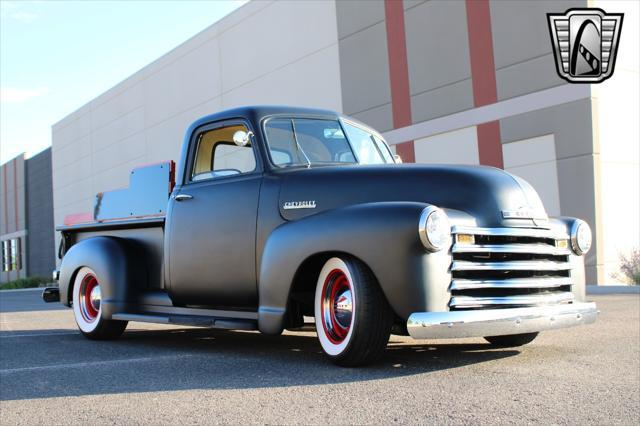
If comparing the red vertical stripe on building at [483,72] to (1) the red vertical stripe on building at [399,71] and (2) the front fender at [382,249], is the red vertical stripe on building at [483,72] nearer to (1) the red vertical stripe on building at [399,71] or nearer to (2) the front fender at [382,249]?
(1) the red vertical stripe on building at [399,71]

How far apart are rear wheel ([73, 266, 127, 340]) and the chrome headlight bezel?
4.50 meters

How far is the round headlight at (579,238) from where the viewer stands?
5.30 m

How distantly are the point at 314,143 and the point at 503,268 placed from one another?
207 cm

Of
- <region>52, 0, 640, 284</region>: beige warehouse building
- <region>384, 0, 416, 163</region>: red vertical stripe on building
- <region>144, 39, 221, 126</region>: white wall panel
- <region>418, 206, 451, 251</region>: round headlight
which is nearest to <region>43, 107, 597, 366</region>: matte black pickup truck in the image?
<region>418, 206, 451, 251</region>: round headlight

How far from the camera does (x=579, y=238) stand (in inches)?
210

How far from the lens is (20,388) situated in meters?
4.50

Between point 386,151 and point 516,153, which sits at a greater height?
point 516,153

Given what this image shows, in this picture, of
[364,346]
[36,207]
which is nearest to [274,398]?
[364,346]

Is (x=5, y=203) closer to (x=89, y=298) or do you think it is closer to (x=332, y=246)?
(x=89, y=298)

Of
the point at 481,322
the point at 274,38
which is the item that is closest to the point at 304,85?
the point at 274,38

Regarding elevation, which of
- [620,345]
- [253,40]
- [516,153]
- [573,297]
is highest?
[253,40]

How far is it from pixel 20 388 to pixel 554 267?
145 inches

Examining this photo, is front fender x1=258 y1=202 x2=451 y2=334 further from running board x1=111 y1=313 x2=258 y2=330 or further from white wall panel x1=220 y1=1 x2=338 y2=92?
white wall panel x1=220 y1=1 x2=338 y2=92

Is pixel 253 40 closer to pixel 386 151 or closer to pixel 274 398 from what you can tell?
pixel 386 151
